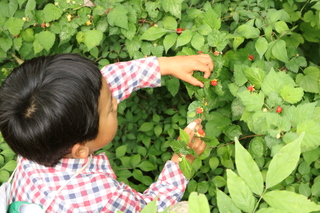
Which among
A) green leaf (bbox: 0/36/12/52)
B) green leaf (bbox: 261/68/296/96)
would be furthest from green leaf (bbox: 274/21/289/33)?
green leaf (bbox: 0/36/12/52)

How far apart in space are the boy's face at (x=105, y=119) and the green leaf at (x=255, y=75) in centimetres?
54

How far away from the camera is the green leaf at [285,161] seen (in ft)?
2.28

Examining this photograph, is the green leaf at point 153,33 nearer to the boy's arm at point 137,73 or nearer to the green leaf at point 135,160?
the boy's arm at point 137,73

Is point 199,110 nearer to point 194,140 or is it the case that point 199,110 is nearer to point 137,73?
point 194,140

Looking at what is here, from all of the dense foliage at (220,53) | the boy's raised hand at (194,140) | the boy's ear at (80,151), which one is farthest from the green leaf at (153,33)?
the boy's ear at (80,151)

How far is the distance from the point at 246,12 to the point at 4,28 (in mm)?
1272

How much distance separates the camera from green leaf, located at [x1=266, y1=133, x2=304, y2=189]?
2.28ft

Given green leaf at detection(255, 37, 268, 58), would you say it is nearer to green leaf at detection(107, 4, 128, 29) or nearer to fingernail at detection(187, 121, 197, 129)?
fingernail at detection(187, 121, 197, 129)

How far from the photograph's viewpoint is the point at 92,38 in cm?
178

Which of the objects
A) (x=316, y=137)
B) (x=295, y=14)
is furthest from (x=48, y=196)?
(x=295, y=14)

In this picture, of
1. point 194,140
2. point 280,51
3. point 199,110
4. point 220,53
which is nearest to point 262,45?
point 280,51

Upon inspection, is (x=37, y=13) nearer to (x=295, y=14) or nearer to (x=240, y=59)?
(x=240, y=59)

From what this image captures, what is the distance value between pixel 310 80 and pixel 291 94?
48 centimetres

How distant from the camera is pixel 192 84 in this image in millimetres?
1606
